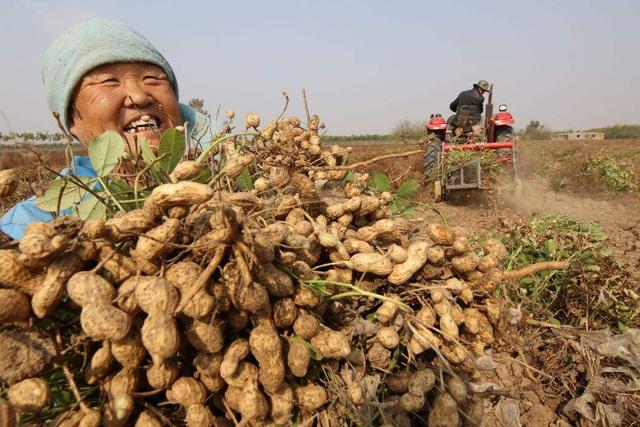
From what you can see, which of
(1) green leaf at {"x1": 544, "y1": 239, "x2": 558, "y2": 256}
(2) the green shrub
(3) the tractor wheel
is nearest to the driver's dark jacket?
(3) the tractor wheel

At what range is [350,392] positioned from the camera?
38.9 inches

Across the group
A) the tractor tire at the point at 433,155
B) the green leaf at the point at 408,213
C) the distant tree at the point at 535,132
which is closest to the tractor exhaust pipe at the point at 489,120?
the tractor tire at the point at 433,155

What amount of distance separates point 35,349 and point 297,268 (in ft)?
1.77

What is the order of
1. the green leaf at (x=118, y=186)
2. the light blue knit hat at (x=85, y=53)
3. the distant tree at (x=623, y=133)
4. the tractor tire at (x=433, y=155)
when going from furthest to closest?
the distant tree at (x=623, y=133) → the tractor tire at (x=433, y=155) → the light blue knit hat at (x=85, y=53) → the green leaf at (x=118, y=186)

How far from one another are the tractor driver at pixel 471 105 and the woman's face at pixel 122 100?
22.6 feet

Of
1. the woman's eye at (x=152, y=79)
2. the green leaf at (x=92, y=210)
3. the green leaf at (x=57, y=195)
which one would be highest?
the woman's eye at (x=152, y=79)

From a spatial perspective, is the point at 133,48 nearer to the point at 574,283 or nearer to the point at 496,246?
the point at 496,246

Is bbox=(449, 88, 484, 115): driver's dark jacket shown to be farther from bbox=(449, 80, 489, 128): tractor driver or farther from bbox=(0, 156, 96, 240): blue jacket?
bbox=(0, 156, 96, 240): blue jacket

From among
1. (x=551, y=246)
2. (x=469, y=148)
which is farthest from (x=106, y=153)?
(x=469, y=148)

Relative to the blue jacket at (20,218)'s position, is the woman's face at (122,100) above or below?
above

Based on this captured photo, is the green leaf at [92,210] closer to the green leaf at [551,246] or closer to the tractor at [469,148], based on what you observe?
the green leaf at [551,246]

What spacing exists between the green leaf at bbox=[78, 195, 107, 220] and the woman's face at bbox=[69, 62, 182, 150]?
0.72 metres

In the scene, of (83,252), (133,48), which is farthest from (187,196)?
(133,48)

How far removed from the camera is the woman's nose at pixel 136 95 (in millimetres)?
1741
